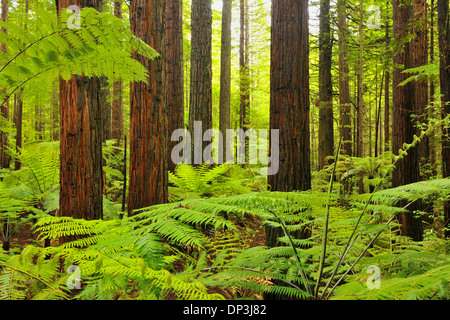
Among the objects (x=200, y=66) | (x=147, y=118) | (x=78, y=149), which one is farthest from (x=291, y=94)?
Result: (x=200, y=66)

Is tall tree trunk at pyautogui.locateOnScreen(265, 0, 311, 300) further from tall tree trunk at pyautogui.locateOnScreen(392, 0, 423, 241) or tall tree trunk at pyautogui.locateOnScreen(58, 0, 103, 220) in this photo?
tall tree trunk at pyautogui.locateOnScreen(392, 0, 423, 241)

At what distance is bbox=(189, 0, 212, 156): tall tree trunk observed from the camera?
21.0ft

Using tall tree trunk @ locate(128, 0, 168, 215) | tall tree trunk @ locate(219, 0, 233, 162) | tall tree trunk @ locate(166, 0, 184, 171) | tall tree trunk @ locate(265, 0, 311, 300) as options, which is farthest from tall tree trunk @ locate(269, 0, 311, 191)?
tall tree trunk @ locate(219, 0, 233, 162)

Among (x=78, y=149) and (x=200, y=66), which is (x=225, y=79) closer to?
(x=200, y=66)

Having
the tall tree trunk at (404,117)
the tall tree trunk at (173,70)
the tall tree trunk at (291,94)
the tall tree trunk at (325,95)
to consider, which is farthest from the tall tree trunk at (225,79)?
the tall tree trunk at (291,94)

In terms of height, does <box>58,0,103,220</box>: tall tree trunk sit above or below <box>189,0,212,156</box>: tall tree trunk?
below

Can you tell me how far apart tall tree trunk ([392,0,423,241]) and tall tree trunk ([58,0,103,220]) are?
228 inches

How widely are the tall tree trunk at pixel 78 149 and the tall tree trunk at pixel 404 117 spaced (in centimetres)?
578

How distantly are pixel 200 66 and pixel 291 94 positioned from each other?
13.8 feet

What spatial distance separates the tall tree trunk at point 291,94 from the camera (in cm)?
283

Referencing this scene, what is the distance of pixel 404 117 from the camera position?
5.55m

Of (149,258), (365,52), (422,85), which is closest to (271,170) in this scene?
(149,258)

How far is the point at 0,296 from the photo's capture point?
974 mm

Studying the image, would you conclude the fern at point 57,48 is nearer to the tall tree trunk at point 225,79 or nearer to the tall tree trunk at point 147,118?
the tall tree trunk at point 147,118
